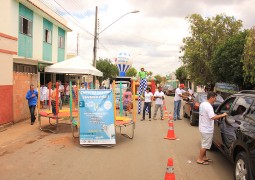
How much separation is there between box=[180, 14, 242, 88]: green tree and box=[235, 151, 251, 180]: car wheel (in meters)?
24.7

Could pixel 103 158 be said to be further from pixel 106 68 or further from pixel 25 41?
pixel 106 68

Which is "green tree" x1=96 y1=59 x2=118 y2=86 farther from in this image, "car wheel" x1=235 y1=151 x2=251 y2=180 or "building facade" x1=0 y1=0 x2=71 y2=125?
"car wheel" x1=235 y1=151 x2=251 y2=180

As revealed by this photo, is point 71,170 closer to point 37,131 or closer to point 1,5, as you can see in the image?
point 37,131

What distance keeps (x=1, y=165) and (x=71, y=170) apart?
5.28 ft

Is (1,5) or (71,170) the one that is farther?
(1,5)

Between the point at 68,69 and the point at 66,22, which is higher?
→ the point at 66,22

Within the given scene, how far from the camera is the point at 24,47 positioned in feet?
62.2

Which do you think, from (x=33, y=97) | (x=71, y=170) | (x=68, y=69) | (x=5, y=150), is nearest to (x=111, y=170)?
(x=71, y=170)

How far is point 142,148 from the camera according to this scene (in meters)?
8.79

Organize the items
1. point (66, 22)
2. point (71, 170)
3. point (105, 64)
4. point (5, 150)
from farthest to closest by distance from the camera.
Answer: point (105, 64) < point (66, 22) < point (5, 150) < point (71, 170)

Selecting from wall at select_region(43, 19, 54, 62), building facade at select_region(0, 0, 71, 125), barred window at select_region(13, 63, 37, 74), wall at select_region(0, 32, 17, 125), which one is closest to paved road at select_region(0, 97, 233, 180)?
wall at select_region(0, 32, 17, 125)

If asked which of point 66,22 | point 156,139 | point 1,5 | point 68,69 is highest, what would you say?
point 66,22

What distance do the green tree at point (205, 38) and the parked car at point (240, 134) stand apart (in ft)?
75.8

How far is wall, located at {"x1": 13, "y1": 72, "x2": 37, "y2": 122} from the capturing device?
1297 cm
